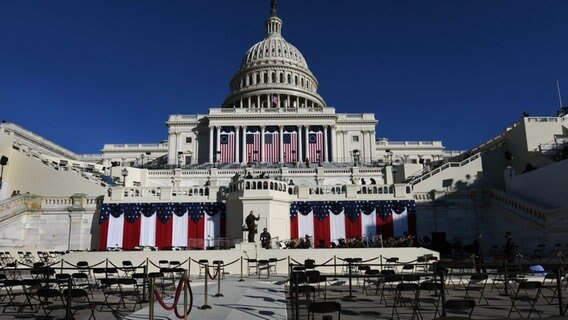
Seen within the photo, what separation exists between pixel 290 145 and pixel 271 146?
11.0 feet

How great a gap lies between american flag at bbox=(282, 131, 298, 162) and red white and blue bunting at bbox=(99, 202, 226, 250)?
4201 centimetres

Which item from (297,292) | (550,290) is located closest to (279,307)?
(297,292)

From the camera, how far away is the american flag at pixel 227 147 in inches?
3009

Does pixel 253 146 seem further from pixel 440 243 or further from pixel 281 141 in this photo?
pixel 440 243

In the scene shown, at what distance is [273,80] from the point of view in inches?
4151

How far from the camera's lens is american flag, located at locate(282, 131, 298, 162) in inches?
3009

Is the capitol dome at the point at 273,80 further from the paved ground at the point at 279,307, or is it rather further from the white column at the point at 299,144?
the paved ground at the point at 279,307

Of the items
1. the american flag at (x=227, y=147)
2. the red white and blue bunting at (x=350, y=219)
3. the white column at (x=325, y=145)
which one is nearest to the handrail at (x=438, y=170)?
the red white and blue bunting at (x=350, y=219)

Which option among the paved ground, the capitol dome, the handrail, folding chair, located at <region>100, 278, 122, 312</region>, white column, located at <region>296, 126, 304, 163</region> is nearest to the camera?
the paved ground

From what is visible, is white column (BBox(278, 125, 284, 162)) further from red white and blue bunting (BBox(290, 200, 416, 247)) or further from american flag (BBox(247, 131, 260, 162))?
red white and blue bunting (BBox(290, 200, 416, 247))

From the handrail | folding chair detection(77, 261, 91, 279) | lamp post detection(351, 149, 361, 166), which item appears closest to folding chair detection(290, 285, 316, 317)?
folding chair detection(77, 261, 91, 279)

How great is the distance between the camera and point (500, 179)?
146 feet

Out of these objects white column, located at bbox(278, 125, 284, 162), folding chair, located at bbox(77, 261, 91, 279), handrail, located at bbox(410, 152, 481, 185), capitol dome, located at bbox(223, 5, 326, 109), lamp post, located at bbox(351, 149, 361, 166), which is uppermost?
capitol dome, located at bbox(223, 5, 326, 109)

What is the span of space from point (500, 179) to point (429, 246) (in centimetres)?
1702
